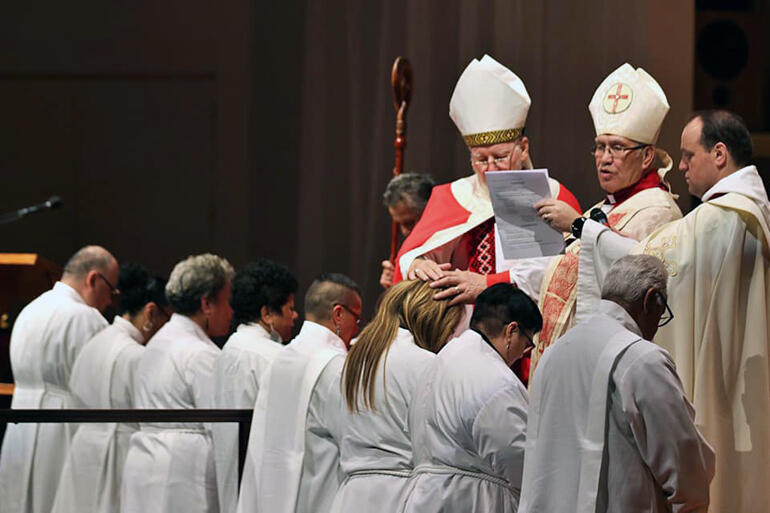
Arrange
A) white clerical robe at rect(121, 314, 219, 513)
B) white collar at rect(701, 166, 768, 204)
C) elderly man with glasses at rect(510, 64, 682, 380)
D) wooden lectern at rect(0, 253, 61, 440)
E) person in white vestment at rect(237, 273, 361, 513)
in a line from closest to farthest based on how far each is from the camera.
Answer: white collar at rect(701, 166, 768, 204) → elderly man with glasses at rect(510, 64, 682, 380) → person in white vestment at rect(237, 273, 361, 513) → white clerical robe at rect(121, 314, 219, 513) → wooden lectern at rect(0, 253, 61, 440)

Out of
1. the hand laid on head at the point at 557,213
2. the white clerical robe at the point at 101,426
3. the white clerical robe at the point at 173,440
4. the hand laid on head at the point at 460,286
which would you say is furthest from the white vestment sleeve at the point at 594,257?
the white clerical robe at the point at 101,426

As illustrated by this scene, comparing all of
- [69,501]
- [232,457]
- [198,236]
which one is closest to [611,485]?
[232,457]

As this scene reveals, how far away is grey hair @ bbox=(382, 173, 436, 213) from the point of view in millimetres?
7444

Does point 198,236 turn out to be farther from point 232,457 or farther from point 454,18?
point 232,457

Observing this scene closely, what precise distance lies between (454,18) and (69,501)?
4.68 m

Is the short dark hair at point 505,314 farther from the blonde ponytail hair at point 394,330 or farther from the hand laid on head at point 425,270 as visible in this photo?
the hand laid on head at point 425,270

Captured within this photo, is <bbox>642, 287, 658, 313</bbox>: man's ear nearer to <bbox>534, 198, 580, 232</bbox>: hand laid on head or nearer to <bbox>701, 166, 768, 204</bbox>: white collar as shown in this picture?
<bbox>701, 166, 768, 204</bbox>: white collar

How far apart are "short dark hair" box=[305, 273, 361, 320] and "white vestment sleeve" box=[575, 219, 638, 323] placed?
1263 millimetres

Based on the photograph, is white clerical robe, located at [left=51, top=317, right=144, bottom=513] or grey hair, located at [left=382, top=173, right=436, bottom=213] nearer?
white clerical robe, located at [left=51, top=317, right=144, bottom=513]

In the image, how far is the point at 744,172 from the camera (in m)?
4.99

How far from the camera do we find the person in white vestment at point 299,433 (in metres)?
5.89

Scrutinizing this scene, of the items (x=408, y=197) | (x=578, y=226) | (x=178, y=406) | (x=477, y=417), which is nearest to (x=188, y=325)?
(x=178, y=406)

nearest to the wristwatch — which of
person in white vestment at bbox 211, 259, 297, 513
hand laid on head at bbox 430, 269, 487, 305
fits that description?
hand laid on head at bbox 430, 269, 487, 305

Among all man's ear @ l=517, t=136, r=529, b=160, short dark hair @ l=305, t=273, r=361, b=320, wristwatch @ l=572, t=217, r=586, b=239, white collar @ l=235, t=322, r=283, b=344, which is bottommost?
white collar @ l=235, t=322, r=283, b=344
